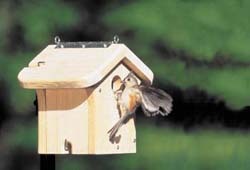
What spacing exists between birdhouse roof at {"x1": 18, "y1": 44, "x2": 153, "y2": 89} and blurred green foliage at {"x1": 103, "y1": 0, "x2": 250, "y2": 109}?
528mm

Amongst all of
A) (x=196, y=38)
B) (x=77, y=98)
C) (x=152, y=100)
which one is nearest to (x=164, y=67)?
(x=196, y=38)

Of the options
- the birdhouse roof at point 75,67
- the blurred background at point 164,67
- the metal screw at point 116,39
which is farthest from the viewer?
the blurred background at point 164,67

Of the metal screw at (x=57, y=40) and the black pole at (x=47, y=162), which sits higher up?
the metal screw at (x=57, y=40)

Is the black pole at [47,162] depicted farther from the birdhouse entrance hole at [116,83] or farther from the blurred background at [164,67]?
the blurred background at [164,67]

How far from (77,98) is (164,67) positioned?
28.7 inches

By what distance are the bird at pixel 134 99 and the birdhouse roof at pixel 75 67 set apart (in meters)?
0.08

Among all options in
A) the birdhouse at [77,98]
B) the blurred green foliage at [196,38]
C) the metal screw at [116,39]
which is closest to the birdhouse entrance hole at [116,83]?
the birdhouse at [77,98]

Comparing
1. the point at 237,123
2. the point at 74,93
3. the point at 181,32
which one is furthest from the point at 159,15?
the point at 74,93

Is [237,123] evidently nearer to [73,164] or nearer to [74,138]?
[73,164]

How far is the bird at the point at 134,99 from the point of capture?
3.28m

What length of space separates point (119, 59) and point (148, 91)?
136 millimetres

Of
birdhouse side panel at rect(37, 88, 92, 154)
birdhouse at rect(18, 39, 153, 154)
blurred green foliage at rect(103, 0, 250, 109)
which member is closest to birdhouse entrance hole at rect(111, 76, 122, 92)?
birdhouse at rect(18, 39, 153, 154)

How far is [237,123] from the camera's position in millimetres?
3961

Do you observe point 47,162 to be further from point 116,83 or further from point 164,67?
point 164,67
